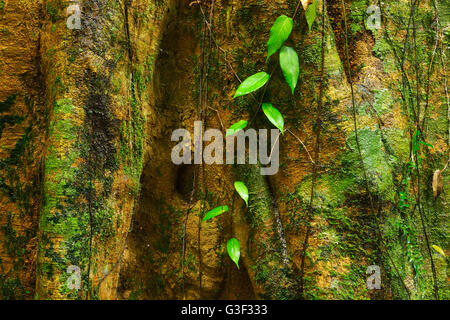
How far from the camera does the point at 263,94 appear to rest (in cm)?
162

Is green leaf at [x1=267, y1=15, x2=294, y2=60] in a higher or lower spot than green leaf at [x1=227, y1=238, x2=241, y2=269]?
higher

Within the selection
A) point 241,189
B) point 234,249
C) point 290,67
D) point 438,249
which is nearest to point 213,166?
point 241,189

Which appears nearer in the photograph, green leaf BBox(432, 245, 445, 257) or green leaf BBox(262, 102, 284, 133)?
green leaf BBox(262, 102, 284, 133)

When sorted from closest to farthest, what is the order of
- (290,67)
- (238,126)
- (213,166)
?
(290,67) → (238,126) → (213,166)

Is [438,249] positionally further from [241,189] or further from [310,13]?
[310,13]

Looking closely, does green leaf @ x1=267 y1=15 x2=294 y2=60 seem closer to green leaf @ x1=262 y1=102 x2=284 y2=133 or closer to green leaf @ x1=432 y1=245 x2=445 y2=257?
green leaf @ x1=262 y1=102 x2=284 y2=133

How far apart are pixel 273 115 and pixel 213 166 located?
45 cm

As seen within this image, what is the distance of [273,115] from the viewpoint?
1.50 metres

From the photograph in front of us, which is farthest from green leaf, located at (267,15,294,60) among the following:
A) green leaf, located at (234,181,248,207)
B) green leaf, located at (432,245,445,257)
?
green leaf, located at (432,245,445,257)

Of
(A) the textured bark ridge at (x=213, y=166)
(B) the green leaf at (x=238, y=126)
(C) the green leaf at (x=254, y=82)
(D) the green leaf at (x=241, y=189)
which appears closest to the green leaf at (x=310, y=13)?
(A) the textured bark ridge at (x=213, y=166)

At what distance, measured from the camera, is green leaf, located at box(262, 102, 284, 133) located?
1.48 m

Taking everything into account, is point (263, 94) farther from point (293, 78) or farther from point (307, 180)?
point (307, 180)

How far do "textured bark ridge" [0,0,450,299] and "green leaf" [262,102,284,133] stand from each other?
0.11 meters
